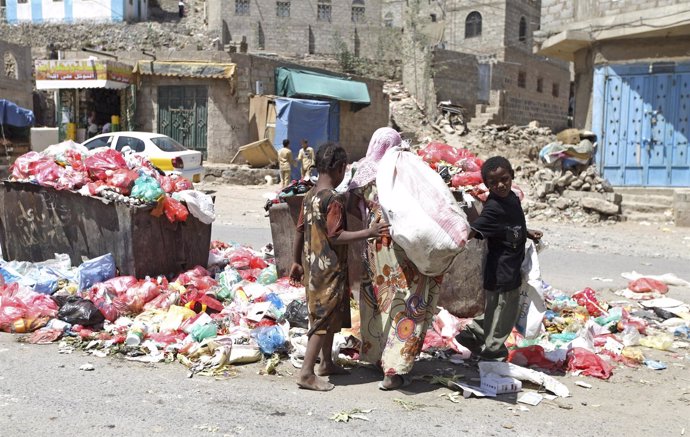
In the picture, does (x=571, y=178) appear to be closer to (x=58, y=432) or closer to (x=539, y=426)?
(x=539, y=426)

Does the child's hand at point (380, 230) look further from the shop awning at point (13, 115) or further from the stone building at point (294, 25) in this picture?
the stone building at point (294, 25)

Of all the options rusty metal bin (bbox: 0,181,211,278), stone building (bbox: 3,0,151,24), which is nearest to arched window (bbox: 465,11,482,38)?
stone building (bbox: 3,0,151,24)

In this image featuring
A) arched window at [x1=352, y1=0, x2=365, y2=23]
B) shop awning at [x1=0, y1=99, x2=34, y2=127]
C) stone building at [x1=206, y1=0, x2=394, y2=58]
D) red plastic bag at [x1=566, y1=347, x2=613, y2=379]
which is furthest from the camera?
arched window at [x1=352, y1=0, x2=365, y2=23]

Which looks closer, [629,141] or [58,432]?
[58,432]

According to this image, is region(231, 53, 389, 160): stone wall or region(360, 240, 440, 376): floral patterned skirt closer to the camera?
region(360, 240, 440, 376): floral patterned skirt

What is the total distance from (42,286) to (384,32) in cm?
2939

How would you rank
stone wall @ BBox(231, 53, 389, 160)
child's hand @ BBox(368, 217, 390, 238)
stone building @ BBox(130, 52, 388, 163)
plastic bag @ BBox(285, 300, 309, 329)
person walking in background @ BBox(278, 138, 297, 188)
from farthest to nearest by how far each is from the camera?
stone wall @ BBox(231, 53, 389, 160)
stone building @ BBox(130, 52, 388, 163)
person walking in background @ BBox(278, 138, 297, 188)
plastic bag @ BBox(285, 300, 309, 329)
child's hand @ BBox(368, 217, 390, 238)

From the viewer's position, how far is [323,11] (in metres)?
40.6

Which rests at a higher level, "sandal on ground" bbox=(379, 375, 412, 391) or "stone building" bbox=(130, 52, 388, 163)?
"stone building" bbox=(130, 52, 388, 163)

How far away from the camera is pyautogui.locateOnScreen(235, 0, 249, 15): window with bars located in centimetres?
3944

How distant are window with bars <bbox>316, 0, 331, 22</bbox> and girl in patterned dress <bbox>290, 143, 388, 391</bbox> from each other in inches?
1516

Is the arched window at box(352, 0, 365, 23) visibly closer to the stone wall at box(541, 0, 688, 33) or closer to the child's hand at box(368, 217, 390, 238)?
the stone wall at box(541, 0, 688, 33)

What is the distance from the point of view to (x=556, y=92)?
34.5 m

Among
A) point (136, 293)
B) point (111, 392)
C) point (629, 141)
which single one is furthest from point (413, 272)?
point (629, 141)
